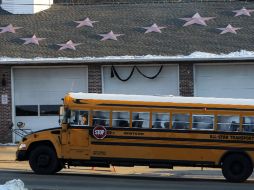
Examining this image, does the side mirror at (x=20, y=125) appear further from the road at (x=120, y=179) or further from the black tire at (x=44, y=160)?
the black tire at (x=44, y=160)

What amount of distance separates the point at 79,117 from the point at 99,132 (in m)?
0.73

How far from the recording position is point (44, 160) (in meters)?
17.8

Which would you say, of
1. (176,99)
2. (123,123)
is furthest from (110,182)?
(176,99)

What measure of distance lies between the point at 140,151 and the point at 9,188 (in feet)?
22.1

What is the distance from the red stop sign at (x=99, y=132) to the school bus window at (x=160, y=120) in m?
1.37

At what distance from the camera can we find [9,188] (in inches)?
453

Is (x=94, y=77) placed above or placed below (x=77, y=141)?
above

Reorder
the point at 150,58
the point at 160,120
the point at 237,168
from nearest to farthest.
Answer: the point at 237,168 < the point at 160,120 < the point at 150,58

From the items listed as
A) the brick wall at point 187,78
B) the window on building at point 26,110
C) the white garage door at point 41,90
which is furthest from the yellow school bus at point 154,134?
the window on building at point 26,110

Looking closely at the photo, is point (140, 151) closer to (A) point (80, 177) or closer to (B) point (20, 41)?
(A) point (80, 177)

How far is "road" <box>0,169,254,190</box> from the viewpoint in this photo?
15095 millimetres

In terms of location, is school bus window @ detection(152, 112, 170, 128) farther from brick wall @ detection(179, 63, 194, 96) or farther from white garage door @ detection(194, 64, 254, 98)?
white garage door @ detection(194, 64, 254, 98)

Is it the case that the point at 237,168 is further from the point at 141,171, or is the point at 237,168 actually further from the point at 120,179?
the point at 141,171

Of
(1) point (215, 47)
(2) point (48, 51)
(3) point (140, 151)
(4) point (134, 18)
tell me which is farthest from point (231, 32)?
(3) point (140, 151)
